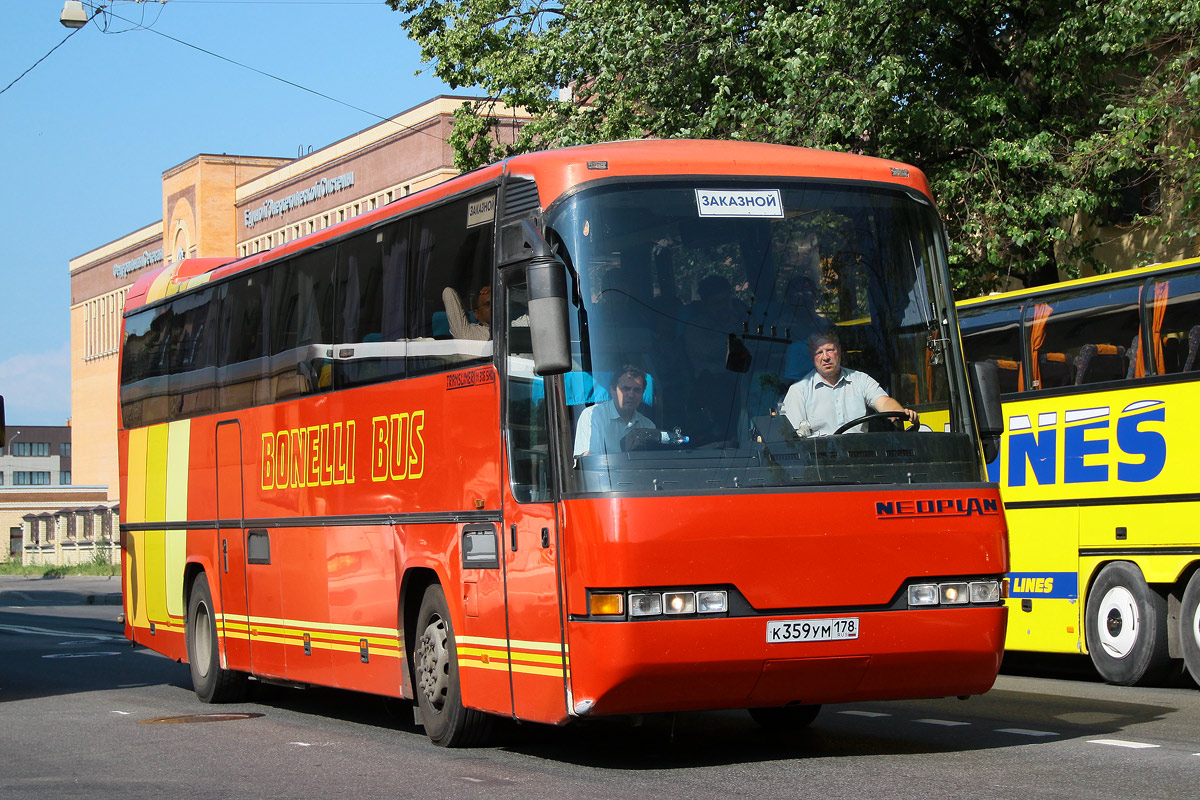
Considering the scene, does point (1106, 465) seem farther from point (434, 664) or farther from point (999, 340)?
point (434, 664)

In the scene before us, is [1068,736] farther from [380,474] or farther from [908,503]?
[380,474]

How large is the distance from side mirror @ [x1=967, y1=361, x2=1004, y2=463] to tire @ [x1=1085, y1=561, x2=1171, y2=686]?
5819 mm

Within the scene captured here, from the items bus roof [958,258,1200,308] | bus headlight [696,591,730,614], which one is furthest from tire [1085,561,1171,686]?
bus headlight [696,591,730,614]

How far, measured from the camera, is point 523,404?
9250mm

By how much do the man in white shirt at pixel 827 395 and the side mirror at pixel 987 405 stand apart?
0.72m

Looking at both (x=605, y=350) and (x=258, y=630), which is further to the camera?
(x=258, y=630)

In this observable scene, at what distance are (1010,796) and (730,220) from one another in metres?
3.33

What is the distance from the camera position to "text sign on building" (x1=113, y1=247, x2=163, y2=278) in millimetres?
79381

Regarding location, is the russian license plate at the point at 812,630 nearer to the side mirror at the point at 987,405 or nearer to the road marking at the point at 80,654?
the side mirror at the point at 987,405

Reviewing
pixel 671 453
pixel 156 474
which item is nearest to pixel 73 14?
pixel 156 474

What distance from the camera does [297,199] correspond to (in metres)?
65.1

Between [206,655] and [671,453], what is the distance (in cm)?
758

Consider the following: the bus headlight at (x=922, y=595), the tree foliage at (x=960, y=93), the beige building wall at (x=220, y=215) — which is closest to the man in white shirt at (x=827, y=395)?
the bus headlight at (x=922, y=595)

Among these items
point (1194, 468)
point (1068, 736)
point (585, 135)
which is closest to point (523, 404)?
point (1068, 736)
